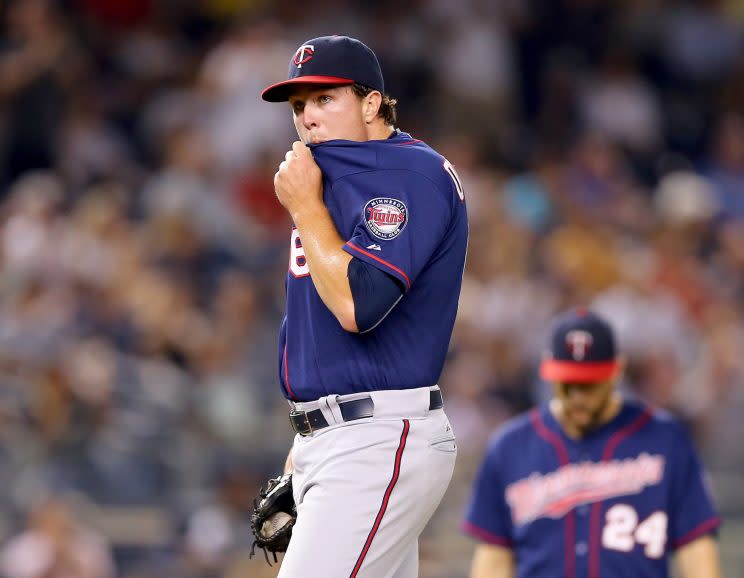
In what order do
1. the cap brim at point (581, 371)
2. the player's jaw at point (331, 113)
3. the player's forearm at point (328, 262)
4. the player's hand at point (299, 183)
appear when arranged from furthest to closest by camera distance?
the cap brim at point (581, 371) → the player's jaw at point (331, 113) → the player's hand at point (299, 183) → the player's forearm at point (328, 262)

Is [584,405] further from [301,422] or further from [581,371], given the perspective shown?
[301,422]

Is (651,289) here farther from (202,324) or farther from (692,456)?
(692,456)

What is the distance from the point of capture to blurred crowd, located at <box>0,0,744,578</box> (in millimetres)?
7105

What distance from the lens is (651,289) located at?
9.59 meters

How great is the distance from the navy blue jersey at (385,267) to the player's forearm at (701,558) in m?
1.94

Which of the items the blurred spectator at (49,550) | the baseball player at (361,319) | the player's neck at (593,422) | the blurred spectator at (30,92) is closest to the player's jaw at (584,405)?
the player's neck at (593,422)

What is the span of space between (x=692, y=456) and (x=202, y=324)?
3882mm

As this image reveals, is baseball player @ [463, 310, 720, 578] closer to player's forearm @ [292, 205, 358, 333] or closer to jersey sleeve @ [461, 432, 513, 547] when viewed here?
jersey sleeve @ [461, 432, 513, 547]

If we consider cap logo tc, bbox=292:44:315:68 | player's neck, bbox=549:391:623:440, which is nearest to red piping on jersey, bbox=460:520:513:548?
player's neck, bbox=549:391:623:440

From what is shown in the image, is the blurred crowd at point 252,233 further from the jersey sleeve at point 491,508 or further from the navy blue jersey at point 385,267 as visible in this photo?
the navy blue jersey at point 385,267

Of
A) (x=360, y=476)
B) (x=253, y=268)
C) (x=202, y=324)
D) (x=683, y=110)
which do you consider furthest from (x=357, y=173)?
(x=683, y=110)

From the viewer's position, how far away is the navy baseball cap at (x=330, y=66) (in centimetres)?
316

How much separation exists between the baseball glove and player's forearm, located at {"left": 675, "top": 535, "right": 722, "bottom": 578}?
1.93 metres

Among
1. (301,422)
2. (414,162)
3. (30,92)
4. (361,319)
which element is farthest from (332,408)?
(30,92)
